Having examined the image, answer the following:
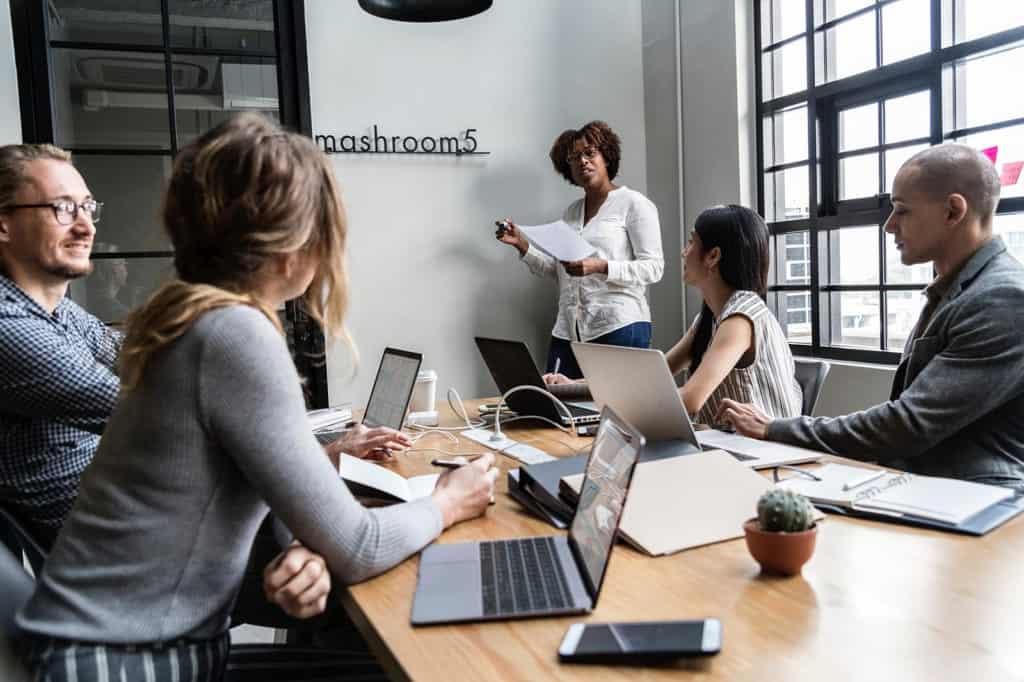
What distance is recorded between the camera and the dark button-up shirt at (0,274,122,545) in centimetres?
146

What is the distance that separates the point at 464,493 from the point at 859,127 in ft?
9.72

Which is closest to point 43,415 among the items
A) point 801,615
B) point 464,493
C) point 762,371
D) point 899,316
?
point 464,493

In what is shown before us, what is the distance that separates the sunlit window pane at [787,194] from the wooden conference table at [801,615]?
2.79 meters

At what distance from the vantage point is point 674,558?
1094 millimetres

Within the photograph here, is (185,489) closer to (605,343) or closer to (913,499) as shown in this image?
(913,499)

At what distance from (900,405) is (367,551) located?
120cm

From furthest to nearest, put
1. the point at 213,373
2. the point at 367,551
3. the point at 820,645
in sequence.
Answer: the point at 367,551, the point at 213,373, the point at 820,645

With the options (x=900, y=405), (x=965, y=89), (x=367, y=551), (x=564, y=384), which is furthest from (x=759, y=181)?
(x=367, y=551)

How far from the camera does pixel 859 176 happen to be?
3.46 metres

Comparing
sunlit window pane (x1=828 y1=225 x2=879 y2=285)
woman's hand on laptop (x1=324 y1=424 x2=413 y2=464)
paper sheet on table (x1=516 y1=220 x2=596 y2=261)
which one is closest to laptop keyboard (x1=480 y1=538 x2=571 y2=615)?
woman's hand on laptop (x1=324 y1=424 x2=413 y2=464)

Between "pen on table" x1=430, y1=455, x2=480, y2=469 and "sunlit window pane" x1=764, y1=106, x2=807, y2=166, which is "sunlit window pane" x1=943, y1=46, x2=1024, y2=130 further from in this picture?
"pen on table" x1=430, y1=455, x2=480, y2=469

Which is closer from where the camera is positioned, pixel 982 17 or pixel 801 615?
pixel 801 615

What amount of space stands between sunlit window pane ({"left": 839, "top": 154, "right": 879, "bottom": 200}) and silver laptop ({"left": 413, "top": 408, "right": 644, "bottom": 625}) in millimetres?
2788

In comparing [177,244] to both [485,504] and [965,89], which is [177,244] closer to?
[485,504]
